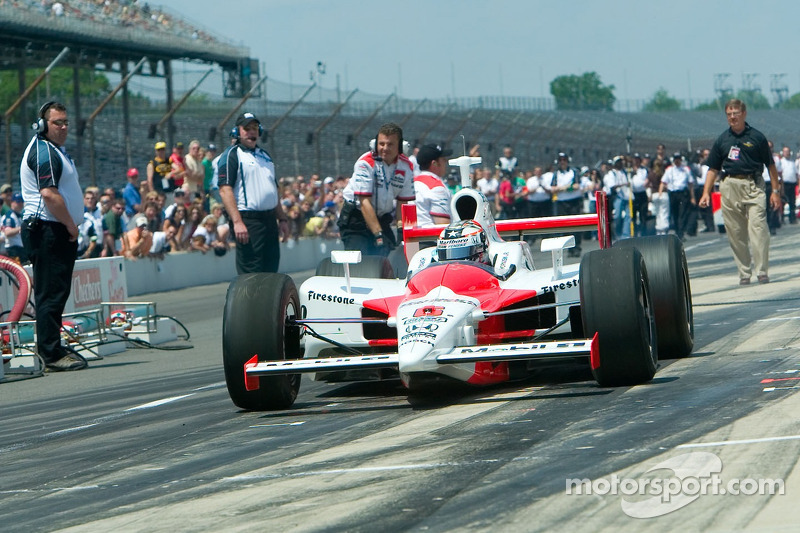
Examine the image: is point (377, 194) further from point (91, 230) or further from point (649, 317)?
point (91, 230)

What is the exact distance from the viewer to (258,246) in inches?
404

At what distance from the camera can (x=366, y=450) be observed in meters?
5.52

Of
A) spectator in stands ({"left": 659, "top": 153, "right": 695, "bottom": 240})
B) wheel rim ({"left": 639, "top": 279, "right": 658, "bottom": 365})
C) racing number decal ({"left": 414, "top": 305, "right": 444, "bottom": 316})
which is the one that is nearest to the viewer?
racing number decal ({"left": 414, "top": 305, "right": 444, "bottom": 316})

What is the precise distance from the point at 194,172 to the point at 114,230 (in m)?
3.96

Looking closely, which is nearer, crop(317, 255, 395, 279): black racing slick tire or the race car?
the race car

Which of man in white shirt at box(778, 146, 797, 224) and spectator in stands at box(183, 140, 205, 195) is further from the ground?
spectator in stands at box(183, 140, 205, 195)

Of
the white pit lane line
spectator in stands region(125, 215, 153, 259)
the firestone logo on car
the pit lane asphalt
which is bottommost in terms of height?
the pit lane asphalt

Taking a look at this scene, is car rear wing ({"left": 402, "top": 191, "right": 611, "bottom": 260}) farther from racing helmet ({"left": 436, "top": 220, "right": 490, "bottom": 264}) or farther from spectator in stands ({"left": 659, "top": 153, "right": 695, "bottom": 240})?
spectator in stands ({"left": 659, "top": 153, "right": 695, "bottom": 240})

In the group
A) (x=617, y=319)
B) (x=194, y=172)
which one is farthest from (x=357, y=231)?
(x=194, y=172)

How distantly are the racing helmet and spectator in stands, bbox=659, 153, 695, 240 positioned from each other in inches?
717

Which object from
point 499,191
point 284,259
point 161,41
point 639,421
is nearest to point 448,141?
point 161,41

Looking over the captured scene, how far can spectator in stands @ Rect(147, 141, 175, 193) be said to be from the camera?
21609mm

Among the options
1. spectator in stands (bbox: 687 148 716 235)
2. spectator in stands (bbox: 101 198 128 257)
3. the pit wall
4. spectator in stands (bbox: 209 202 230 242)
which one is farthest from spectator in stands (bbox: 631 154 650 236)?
spectator in stands (bbox: 101 198 128 257)

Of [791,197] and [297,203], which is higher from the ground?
[297,203]
